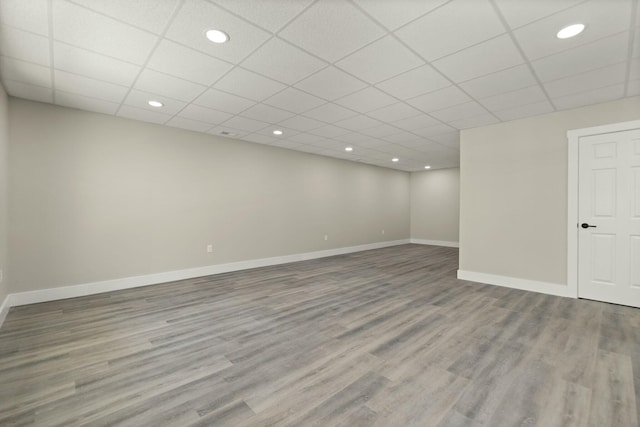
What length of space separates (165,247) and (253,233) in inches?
67.5

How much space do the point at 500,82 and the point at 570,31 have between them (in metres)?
0.88

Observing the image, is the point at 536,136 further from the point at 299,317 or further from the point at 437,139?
the point at 299,317

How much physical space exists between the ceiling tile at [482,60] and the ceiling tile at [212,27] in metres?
1.78

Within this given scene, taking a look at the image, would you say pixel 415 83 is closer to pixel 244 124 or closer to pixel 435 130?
pixel 435 130

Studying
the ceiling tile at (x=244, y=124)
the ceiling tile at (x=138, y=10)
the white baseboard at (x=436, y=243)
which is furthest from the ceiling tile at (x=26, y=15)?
the white baseboard at (x=436, y=243)

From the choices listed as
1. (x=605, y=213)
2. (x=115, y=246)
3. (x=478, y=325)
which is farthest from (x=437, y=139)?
(x=115, y=246)

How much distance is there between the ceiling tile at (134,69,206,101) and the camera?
2.98 m

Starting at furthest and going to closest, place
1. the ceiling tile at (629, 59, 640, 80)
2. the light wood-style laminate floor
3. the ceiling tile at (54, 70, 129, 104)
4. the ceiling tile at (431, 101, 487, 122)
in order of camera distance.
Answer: the ceiling tile at (431, 101, 487, 122)
the ceiling tile at (54, 70, 129, 104)
the ceiling tile at (629, 59, 640, 80)
the light wood-style laminate floor

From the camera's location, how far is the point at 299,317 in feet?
10.4

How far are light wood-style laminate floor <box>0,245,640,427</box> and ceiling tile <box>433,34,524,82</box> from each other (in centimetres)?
268

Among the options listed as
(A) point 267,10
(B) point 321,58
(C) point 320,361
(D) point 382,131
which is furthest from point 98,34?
(D) point 382,131

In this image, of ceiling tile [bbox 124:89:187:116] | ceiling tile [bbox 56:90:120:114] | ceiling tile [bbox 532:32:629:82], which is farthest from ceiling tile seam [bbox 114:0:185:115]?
ceiling tile [bbox 532:32:629:82]

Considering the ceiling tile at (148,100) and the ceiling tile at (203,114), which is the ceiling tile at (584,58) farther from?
the ceiling tile at (148,100)

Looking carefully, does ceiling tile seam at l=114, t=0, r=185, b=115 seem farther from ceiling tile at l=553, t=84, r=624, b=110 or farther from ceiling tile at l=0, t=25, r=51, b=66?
ceiling tile at l=553, t=84, r=624, b=110
